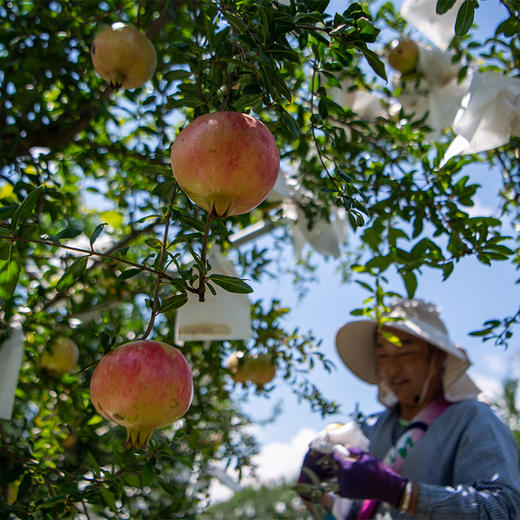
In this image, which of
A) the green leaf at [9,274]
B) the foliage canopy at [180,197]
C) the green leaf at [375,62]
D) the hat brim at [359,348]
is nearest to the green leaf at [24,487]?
the foliage canopy at [180,197]

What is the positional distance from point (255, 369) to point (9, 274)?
3.09ft

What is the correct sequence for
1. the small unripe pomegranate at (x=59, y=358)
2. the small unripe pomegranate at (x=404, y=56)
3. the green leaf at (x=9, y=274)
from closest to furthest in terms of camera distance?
the green leaf at (x=9, y=274) < the small unripe pomegranate at (x=59, y=358) < the small unripe pomegranate at (x=404, y=56)

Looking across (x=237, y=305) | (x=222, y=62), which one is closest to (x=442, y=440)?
(x=237, y=305)

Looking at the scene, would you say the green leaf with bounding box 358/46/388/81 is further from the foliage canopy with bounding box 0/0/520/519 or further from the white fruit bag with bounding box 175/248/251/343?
the white fruit bag with bounding box 175/248/251/343

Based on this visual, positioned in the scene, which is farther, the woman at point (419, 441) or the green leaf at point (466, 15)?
the woman at point (419, 441)

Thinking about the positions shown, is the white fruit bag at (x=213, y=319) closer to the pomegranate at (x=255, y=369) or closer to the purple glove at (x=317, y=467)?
the pomegranate at (x=255, y=369)

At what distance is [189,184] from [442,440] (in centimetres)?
120

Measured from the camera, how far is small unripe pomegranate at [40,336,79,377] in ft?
5.08

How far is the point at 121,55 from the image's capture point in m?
1.24

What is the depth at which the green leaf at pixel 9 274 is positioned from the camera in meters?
0.83

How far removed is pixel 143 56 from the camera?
49.7 inches

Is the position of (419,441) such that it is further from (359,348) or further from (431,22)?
(431,22)

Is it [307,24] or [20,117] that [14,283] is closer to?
A: [307,24]

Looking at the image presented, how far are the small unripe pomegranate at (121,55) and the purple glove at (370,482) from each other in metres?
1.08
